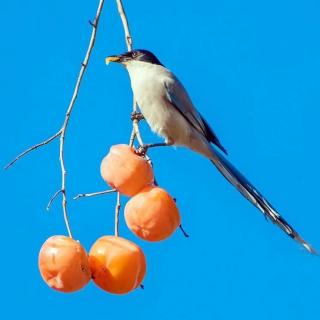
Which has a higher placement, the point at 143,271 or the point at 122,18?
the point at 122,18

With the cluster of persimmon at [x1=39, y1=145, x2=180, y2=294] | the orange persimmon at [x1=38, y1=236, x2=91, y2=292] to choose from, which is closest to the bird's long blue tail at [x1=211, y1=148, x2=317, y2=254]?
the cluster of persimmon at [x1=39, y1=145, x2=180, y2=294]

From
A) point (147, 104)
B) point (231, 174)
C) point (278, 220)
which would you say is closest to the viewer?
point (278, 220)

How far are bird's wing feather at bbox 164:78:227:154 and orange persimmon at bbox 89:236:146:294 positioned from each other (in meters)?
1.55

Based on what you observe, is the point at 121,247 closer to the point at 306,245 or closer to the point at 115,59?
the point at 306,245

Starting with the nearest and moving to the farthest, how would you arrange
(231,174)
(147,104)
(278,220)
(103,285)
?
(103,285)
(278,220)
(231,174)
(147,104)

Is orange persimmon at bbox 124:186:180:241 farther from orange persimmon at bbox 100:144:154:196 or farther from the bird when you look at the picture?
the bird

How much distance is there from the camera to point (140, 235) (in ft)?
10.1

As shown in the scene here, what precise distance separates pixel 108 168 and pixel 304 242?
0.91 metres

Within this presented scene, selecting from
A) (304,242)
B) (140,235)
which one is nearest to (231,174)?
(304,242)

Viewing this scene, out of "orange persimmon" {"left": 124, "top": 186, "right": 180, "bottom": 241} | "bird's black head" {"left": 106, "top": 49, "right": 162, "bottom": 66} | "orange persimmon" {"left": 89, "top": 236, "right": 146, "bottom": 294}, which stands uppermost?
"bird's black head" {"left": 106, "top": 49, "right": 162, "bottom": 66}

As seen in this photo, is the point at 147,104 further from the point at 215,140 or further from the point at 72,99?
the point at 72,99

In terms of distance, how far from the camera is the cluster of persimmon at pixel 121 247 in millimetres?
2867

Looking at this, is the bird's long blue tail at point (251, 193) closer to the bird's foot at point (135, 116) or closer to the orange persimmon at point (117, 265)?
the bird's foot at point (135, 116)

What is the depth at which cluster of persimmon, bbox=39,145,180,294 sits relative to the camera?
2867 mm
